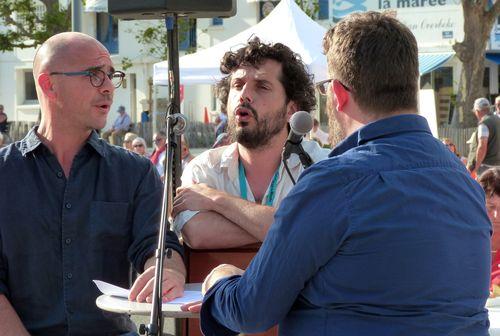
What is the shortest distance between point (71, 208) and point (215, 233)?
55cm

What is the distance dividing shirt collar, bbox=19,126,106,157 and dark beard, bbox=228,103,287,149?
1.90 feet

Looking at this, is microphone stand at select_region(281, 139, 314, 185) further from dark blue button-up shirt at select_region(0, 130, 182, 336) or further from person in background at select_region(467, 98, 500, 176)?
person in background at select_region(467, 98, 500, 176)

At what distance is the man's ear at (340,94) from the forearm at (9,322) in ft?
4.98

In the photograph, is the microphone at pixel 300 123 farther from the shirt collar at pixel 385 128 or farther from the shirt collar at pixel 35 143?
the shirt collar at pixel 35 143

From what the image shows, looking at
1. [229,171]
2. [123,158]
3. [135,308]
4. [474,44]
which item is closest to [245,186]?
[229,171]

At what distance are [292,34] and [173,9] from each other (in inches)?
288

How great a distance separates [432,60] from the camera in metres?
30.5

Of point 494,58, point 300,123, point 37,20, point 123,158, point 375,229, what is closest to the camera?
point 375,229

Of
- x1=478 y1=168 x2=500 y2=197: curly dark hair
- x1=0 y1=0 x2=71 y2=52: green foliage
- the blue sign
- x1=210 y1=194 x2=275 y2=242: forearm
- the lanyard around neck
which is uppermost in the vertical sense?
the blue sign

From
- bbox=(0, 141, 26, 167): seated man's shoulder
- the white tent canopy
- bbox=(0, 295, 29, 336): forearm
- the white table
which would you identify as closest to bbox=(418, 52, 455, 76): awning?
the white tent canopy

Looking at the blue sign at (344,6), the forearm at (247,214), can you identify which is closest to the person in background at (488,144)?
the forearm at (247,214)

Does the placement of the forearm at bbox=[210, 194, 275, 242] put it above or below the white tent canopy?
below

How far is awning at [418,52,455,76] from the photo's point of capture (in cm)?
2931

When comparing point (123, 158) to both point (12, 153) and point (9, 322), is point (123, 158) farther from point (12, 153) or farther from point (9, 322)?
point (9, 322)
